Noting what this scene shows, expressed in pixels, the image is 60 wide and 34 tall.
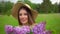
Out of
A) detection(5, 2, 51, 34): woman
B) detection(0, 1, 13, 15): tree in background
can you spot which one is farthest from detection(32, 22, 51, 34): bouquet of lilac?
detection(0, 1, 13, 15): tree in background

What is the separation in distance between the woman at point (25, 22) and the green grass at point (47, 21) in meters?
0.06

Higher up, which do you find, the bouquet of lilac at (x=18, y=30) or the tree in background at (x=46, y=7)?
the tree in background at (x=46, y=7)

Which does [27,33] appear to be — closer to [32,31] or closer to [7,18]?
[32,31]

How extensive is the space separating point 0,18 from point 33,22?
0.29 meters

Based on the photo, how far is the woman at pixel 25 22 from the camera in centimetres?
109

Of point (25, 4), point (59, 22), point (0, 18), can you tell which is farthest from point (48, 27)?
point (0, 18)

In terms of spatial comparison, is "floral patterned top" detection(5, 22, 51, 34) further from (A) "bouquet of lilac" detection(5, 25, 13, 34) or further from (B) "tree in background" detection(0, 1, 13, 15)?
(B) "tree in background" detection(0, 1, 13, 15)

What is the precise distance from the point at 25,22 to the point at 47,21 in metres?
0.20

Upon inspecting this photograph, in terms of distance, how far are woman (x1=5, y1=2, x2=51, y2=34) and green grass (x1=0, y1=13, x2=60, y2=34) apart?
0.06m

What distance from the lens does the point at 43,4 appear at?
4.03ft

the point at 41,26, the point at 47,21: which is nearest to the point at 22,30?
the point at 41,26

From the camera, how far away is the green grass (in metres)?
1.18

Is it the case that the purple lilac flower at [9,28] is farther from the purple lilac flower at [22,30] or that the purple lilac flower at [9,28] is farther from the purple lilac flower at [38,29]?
the purple lilac flower at [38,29]

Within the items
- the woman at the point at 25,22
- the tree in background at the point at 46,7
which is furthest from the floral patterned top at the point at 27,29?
the tree in background at the point at 46,7
